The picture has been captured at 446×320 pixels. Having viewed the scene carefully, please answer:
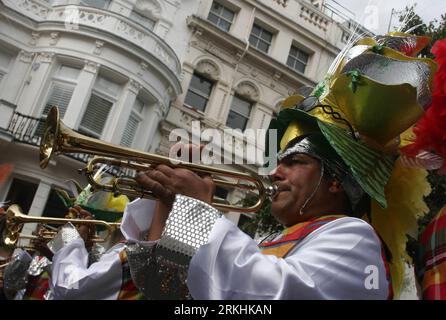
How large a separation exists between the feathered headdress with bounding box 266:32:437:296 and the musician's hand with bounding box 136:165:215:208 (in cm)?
61

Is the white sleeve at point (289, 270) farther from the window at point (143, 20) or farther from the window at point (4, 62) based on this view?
the window at point (143, 20)

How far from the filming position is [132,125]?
13.9m

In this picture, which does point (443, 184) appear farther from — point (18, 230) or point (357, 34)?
point (18, 230)

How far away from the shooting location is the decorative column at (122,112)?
13102 millimetres

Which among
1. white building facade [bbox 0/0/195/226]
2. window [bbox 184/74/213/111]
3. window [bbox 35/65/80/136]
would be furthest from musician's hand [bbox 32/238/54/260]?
window [bbox 184/74/213/111]

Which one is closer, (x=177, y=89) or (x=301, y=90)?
(x=301, y=90)

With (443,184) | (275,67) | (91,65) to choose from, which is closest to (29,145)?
(91,65)

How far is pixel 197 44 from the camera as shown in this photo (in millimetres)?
15531

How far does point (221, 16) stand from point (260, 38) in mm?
1704

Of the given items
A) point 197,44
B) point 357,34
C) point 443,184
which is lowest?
point 357,34

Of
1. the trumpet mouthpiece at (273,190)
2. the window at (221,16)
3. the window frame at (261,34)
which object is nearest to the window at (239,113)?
the window frame at (261,34)

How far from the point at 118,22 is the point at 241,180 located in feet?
39.7

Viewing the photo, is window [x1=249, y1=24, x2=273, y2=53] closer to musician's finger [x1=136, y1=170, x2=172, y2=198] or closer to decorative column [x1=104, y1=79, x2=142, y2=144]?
decorative column [x1=104, y1=79, x2=142, y2=144]

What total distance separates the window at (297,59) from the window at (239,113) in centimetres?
269
